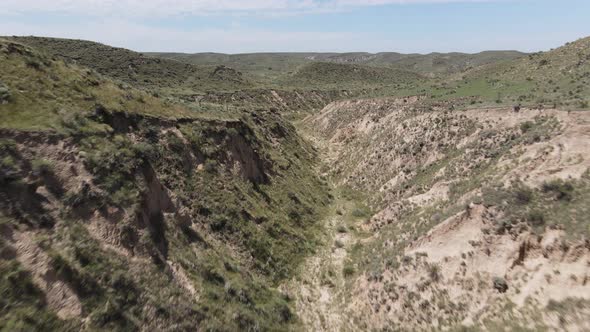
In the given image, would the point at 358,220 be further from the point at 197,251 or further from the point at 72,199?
the point at 72,199

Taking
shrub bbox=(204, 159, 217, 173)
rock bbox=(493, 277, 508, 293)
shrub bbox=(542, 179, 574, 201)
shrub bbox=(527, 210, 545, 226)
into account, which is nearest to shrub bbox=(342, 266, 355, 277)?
rock bbox=(493, 277, 508, 293)

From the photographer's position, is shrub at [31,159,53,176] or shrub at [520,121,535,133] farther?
shrub at [520,121,535,133]

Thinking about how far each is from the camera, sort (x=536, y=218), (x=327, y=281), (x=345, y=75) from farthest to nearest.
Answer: (x=345, y=75)
(x=327, y=281)
(x=536, y=218)

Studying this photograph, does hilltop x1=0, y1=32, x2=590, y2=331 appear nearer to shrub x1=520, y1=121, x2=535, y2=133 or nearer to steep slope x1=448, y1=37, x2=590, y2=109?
shrub x1=520, y1=121, x2=535, y2=133

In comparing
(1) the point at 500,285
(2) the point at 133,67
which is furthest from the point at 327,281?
(2) the point at 133,67

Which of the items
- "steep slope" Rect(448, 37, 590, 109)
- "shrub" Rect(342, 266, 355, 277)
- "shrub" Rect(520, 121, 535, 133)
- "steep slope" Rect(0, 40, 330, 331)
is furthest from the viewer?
"steep slope" Rect(448, 37, 590, 109)

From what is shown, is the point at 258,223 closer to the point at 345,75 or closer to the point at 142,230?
the point at 142,230

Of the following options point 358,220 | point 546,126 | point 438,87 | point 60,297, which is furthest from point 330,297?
point 438,87
